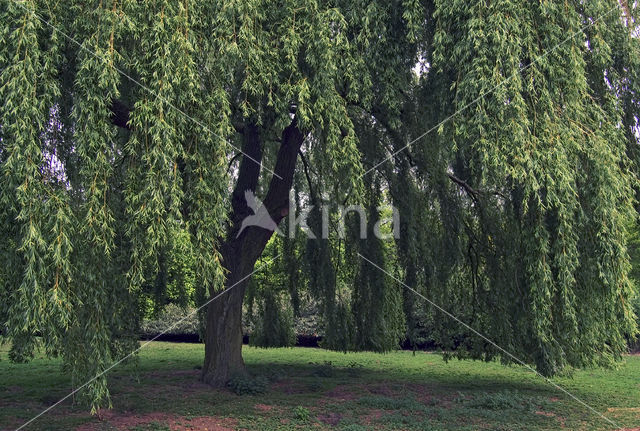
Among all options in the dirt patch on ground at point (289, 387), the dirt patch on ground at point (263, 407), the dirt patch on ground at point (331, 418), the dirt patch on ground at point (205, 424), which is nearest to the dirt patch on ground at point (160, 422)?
the dirt patch on ground at point (205, 424)

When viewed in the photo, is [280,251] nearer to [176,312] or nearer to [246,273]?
[246,273]

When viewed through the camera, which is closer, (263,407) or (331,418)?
(331,418)

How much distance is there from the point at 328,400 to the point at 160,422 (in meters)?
2.95

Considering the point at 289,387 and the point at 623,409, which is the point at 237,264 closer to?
the point at 289,387

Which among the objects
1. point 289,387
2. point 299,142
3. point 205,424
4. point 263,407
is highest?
point 299,142

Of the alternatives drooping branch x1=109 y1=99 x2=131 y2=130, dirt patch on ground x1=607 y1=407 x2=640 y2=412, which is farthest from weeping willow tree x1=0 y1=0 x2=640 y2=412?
dirt patch on ground x1=607 y1=407 x2=640 y2=412

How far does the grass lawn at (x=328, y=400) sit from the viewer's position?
8.62 metres

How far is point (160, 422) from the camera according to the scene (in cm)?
848

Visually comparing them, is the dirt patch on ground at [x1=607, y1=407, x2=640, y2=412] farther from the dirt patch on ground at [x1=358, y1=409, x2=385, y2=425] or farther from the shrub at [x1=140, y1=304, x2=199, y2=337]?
the shrub at [x1=140, y1=304, x2=199, y2=337]

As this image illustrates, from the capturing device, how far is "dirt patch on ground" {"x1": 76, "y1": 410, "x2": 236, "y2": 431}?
8234 mm

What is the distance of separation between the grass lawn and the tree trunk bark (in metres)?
0.48

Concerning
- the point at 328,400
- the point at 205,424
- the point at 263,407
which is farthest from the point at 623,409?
the point at 205,424

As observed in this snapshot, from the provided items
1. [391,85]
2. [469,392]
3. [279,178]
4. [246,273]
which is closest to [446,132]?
[391,85]

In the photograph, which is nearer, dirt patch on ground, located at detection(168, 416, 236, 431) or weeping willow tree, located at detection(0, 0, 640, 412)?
weeping willow tree, located at detection(0, 0, 640, 412)
